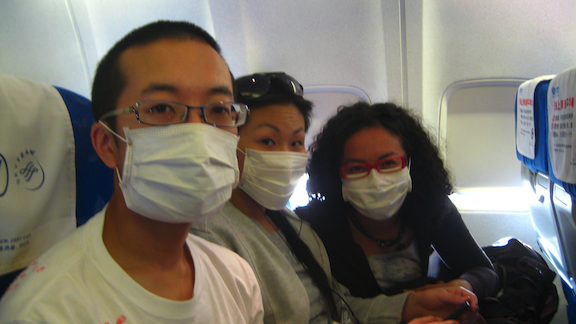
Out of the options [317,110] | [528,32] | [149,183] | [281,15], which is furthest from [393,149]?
[528,32]

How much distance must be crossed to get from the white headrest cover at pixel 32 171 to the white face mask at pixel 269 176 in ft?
2.08

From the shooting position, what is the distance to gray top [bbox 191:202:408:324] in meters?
1.25

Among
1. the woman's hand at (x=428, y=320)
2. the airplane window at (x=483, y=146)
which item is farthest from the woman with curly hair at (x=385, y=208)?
the airplane window at (x=483, y=146)

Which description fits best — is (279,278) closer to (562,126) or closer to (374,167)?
(374,167)

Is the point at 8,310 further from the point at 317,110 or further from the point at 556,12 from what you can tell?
the point at 556,12

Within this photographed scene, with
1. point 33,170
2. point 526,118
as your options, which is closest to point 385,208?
point 526,118

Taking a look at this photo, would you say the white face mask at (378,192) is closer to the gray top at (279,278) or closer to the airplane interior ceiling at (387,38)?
the gray top at (279,278)

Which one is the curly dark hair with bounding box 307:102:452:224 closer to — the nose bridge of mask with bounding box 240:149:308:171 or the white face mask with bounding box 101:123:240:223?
the nose bridge of mask with bounding box 240:149:308:171

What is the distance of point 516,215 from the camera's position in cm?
352

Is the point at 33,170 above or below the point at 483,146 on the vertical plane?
above

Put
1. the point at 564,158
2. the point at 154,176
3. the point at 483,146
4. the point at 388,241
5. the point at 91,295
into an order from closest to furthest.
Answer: the point at 91,295 → the point at 154,176 → the point at 564,158 → the point at 388,241 → the point at 483,146

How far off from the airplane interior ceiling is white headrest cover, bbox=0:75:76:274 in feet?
6.75

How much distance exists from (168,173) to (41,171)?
1.46 ft

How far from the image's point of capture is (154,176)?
0.82 meters
